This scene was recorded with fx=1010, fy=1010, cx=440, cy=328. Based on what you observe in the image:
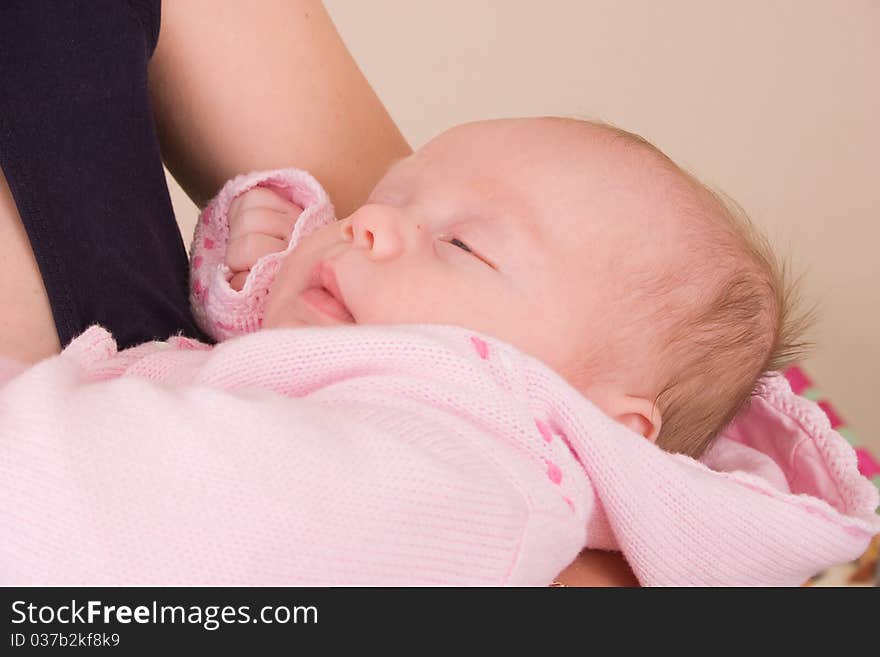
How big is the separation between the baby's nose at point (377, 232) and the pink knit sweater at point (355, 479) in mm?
87

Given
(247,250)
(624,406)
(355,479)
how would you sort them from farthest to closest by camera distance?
1. (247,250)
2. (624,406)
3. (355,479)

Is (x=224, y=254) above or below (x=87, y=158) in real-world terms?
below

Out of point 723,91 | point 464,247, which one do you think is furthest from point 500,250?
point 723,91

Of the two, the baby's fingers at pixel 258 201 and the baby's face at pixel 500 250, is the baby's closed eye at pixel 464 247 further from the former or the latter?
the baby's fingers at pixel 258 201

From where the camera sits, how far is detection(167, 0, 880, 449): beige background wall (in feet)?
5.78

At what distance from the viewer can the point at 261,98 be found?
3.15 ft

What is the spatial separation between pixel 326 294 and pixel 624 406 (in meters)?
0.24

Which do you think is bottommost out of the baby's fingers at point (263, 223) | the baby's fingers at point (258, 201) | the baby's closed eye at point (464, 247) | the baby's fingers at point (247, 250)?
the baby's fingers at point (247, 250)

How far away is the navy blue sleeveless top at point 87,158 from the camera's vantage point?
70cm

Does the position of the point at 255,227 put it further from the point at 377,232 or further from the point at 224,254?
the point at 377,232

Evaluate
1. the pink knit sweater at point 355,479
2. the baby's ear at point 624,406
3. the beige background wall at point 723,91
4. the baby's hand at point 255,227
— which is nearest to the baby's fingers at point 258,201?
the baby's hand at point 255,227

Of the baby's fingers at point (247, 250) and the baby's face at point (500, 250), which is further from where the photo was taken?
the baby's fingers at point (247, 250)

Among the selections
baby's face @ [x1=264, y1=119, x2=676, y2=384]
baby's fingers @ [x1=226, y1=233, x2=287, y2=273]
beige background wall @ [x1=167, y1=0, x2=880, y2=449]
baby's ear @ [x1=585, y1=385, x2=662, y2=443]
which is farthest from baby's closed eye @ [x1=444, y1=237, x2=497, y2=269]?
beige background wall @ [x1=167, y1=0, x2=880, y2=449]

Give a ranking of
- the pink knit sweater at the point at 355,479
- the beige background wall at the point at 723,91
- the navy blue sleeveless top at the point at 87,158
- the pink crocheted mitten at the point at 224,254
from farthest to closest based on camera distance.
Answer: the beige background wall at the point at 723,91
the pink crocheted mitten at the point at 224,254
the navy blue sleeveless top at the point at 87,158
the pink knit sweater at the point at 355,479
